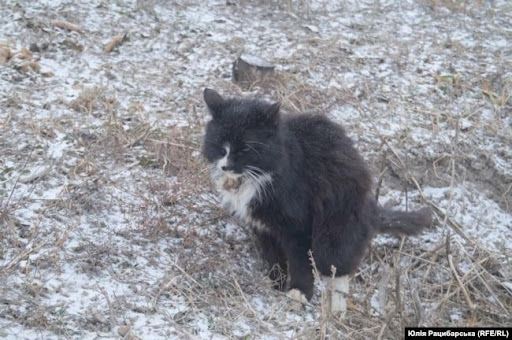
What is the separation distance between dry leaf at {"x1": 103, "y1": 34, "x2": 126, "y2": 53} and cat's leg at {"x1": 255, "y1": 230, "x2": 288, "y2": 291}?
3147 mm

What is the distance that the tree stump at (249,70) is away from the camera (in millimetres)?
6234

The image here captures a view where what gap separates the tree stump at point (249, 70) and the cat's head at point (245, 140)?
2.24 meters

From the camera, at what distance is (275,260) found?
4504mm

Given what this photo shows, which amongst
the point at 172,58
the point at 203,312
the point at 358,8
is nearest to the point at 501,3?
the point at 358,8

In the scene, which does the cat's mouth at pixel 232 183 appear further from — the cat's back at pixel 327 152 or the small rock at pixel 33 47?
the small rock at pixel 33 47

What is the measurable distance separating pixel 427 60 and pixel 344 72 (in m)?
1.07

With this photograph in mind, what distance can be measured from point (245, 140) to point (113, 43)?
3.25 metres

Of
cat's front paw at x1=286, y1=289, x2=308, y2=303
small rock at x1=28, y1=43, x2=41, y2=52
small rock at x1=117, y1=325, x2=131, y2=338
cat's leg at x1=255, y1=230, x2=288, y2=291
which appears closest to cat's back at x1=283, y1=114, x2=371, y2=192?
cat's leg at x1=255, y1=230, x2=288, y2=291

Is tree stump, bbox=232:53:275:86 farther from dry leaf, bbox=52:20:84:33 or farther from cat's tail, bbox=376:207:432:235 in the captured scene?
cat's tail, bbox=376:207:432:235

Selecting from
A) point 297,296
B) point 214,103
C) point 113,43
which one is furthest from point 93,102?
point 297,296

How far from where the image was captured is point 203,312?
3859 mm

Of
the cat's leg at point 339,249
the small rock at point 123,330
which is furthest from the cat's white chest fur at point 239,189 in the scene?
the small rock at point 123,330

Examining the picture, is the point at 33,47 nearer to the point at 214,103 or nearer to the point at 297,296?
the point at 214,103

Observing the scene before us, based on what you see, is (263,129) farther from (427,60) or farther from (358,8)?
(358,8)
